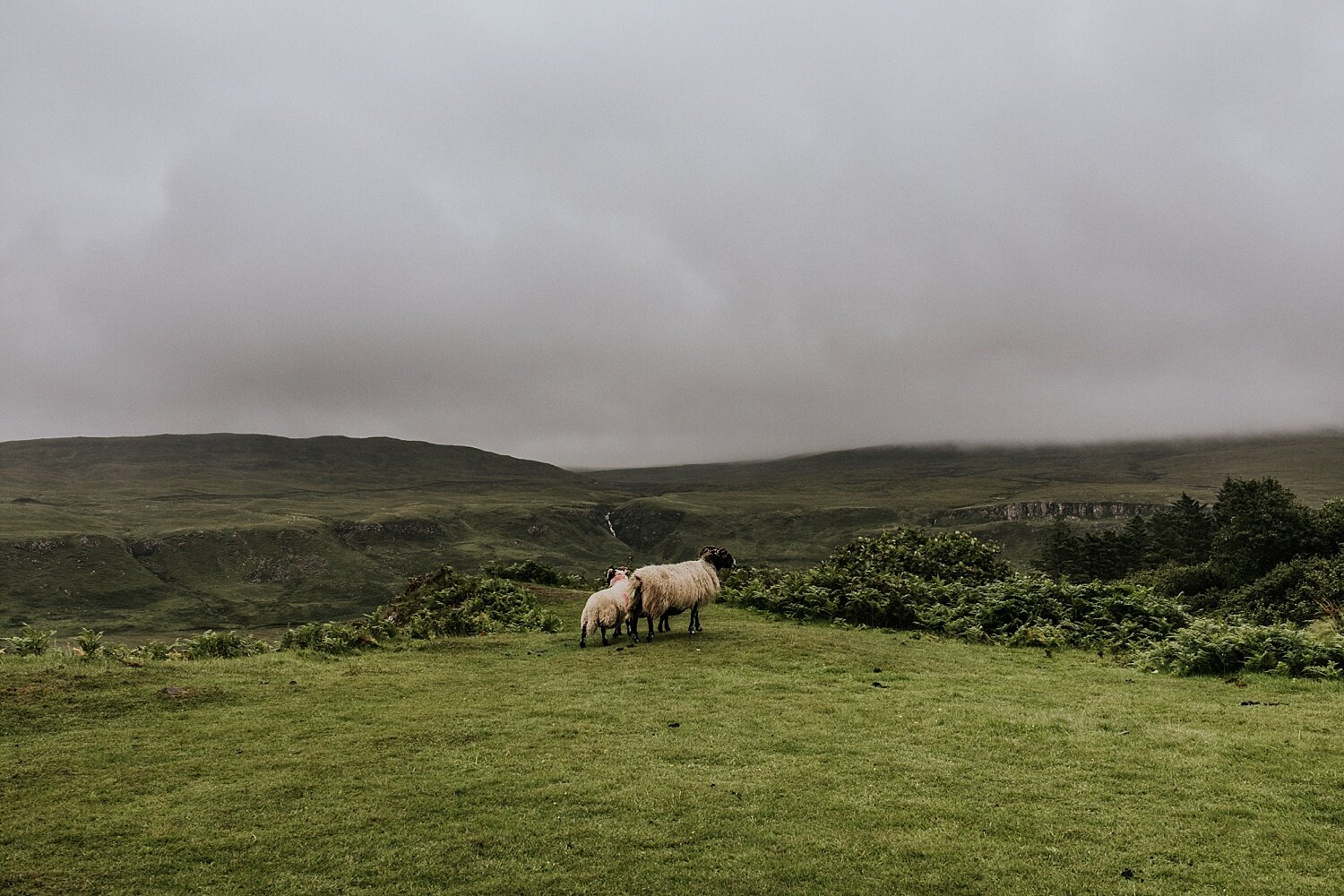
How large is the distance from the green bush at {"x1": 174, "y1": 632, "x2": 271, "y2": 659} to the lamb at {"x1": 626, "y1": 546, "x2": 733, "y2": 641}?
34.2ft

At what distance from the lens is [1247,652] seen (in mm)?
16016

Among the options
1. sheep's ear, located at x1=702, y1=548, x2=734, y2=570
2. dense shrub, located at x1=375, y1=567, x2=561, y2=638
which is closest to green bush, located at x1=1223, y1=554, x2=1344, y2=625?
sheep's ear, located at x1=702, y1=548, x2=734, y2=570

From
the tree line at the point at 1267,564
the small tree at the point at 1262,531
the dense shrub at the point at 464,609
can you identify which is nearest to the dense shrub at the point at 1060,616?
the tree line at the point at 1267,564

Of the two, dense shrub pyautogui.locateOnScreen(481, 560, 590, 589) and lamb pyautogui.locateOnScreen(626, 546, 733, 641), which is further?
dense shrub pyautogui.locateOnScreen(481, 560, 590, 589)

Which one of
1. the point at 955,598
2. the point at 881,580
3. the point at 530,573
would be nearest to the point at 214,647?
the point at 530,573

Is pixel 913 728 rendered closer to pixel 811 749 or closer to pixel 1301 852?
pixel 811 749

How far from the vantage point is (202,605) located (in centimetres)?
17000

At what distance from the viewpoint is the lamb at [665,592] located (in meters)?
21.1

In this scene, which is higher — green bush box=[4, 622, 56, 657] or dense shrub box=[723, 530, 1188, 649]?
green bush box=[4, 622, 56, 657]

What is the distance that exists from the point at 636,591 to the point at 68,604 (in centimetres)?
19272

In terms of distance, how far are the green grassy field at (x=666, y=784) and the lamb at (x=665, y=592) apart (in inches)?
209

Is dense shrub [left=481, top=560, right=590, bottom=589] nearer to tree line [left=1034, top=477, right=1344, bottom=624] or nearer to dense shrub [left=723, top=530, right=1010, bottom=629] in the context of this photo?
dense shrub [left=723, top=530, right=1010, bottom=629]

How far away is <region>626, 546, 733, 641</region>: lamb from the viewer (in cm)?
2109

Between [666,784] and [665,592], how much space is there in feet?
38.6
